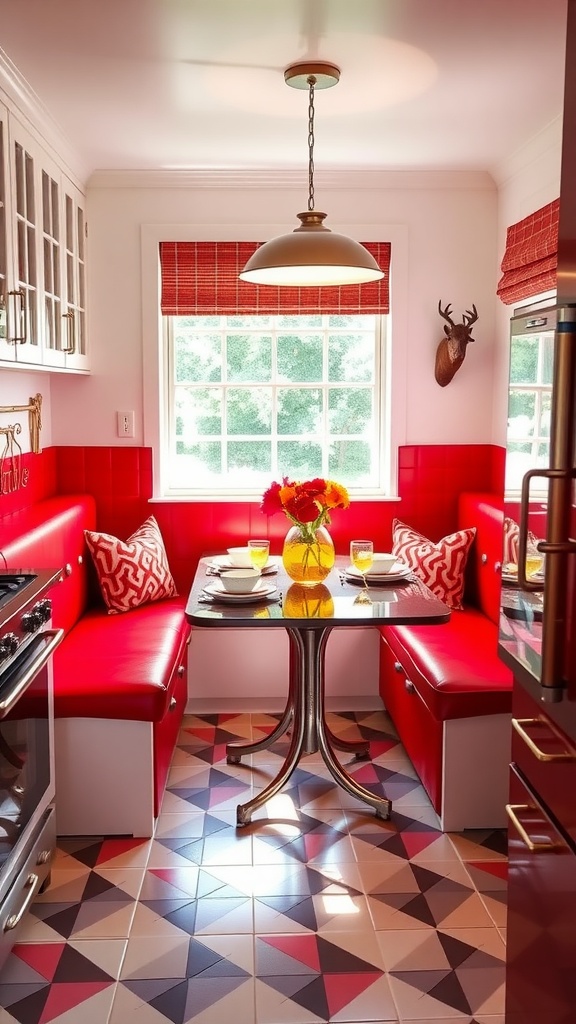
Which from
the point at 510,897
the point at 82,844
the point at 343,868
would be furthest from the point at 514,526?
the point at 82,844

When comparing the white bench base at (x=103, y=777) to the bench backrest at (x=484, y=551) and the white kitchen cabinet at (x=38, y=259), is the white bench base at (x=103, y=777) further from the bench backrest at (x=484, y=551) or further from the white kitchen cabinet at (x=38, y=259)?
the bench backrest at (x=484, y=551)

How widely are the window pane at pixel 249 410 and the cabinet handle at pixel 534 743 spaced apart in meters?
3.13

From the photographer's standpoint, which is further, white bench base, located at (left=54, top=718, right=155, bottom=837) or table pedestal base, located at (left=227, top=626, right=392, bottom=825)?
table pedestal base, located at (left=227, top=626, right=392, bottom=825)

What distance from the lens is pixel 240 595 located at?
3.32 meters

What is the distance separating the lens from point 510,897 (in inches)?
81.1

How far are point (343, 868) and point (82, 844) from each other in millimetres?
888

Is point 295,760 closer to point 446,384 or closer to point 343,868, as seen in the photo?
point 343,868

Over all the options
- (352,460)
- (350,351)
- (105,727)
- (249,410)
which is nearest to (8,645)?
(105,727)

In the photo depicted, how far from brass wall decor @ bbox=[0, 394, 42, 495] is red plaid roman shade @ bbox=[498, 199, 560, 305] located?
212cm

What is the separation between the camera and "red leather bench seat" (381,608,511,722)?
3.31m

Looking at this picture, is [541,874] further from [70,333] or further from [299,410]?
[299,410]

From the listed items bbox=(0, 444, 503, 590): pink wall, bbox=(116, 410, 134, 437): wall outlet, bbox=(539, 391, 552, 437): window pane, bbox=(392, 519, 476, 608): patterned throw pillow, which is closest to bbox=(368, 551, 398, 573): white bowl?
bbox=(392, 519, 476, 608): patterned throw pillow

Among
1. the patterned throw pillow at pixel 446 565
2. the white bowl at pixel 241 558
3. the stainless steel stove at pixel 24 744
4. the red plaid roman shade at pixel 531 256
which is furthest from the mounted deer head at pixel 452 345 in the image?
the stainless steel stove at pixel 24 744

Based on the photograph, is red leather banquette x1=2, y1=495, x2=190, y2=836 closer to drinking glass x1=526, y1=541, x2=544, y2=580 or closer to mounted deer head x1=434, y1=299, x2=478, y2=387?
drinking glass x1=526, y1=541, x2=544, y2=580
